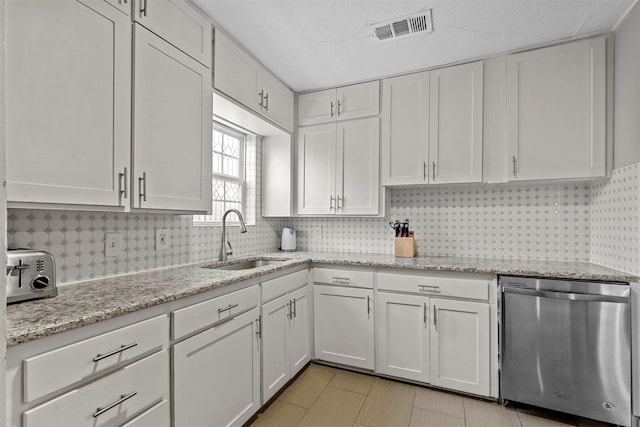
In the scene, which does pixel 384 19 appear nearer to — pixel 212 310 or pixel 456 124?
pixel 456 124

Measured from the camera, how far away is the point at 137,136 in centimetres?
148

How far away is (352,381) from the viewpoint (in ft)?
7.72

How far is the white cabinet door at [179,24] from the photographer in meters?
1.52

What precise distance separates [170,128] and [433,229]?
7.14ft

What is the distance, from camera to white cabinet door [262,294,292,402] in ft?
6.43

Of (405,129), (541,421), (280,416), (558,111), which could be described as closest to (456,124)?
(405,129)

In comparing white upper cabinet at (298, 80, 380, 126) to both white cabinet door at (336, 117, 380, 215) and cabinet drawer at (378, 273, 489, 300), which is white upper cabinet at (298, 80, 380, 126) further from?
cabinet drawer at (378, 273, 489, 300)

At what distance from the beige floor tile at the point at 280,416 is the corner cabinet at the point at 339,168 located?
1.52 metres

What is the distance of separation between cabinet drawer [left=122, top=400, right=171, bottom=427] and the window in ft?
4.41

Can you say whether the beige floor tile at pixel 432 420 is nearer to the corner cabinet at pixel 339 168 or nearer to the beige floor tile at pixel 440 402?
the beige floor tile at pixel 440 402

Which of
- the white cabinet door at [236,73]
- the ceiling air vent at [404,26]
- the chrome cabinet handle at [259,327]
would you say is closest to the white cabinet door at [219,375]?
the chrome cabinet handle at [259,327]

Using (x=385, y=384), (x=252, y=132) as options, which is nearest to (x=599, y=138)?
(x=385, y=384)

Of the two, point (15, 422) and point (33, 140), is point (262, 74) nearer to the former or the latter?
point (33, 140)

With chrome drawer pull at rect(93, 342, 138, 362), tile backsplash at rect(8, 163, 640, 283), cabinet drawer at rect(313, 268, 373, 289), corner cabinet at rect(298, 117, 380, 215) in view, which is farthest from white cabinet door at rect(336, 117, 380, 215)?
chrome drawer pull at rect(93, 342, 138, 362)
